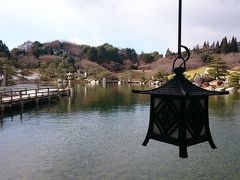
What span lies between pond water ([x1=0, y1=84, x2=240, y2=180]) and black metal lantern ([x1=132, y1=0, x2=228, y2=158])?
31.2ft

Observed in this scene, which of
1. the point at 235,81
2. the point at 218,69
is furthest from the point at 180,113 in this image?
the point at 218,69

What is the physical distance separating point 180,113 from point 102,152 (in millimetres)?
13708

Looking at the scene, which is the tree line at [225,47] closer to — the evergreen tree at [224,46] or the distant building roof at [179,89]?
the evergreen tree at [224,46]

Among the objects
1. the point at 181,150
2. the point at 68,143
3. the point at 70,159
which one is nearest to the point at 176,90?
the point at 181,150

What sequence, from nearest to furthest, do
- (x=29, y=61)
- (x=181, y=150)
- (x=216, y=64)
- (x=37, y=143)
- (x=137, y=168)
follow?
(x=181, y=150) < (x=137, y=168) < (x=37, y=143) < (x=216, y=64) < (x=29, y=61)

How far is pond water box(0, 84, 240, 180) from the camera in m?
13.9

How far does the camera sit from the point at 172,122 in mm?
4211

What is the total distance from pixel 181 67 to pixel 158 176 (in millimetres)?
10315

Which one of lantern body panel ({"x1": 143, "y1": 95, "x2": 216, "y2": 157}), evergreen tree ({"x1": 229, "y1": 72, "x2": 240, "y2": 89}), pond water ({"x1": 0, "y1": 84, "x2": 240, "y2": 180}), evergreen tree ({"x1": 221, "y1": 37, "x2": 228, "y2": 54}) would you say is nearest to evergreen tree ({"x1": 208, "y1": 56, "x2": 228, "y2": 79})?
evergreen tree ({"x1": 229, "y1": 72, "x2": 240, "y2": 89})

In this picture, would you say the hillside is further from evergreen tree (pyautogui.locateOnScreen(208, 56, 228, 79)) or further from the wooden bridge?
the wooden bridge

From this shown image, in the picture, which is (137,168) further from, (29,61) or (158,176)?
(29,61)

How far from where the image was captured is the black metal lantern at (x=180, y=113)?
4.09 meters

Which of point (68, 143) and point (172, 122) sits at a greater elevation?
point (172, 122)

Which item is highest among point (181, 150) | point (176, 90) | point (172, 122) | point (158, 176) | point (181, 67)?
point (181, 67)
